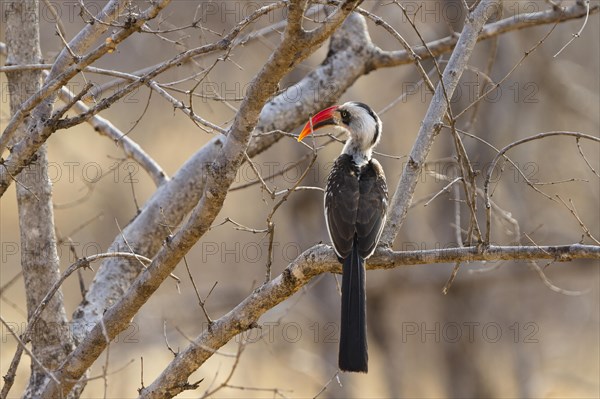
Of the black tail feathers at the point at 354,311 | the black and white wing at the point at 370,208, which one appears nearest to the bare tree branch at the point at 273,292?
the black tail feathers at the point at 354,311

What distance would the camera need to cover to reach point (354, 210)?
4.12 m

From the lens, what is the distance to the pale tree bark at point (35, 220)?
147 inches

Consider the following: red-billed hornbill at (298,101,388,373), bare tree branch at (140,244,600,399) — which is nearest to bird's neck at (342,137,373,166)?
red-billed hornbill at (298,101,388,373)

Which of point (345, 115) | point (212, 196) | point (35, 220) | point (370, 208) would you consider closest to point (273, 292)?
point (212, 196)

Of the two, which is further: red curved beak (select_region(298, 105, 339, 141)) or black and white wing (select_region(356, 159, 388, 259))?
red curved beak (select_region(298, 105, 339, 141))

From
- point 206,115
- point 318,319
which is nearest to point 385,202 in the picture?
point 318,319

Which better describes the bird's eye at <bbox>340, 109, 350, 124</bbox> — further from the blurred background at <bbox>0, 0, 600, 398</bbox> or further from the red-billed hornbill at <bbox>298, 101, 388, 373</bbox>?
the blurred background at <bbox>0, 0, 600, 398</bbox>

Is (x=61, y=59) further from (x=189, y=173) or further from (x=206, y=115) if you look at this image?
(x=206, y=115)

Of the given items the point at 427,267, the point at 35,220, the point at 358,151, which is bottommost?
the point at 35,220

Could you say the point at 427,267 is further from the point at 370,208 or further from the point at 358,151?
the point at 370,208

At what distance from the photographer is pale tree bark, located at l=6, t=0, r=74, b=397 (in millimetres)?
3740

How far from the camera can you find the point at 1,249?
44.9 ft

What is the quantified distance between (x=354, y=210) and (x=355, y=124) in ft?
2.65

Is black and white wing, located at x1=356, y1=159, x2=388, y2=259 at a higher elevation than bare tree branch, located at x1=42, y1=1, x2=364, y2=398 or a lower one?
higher
